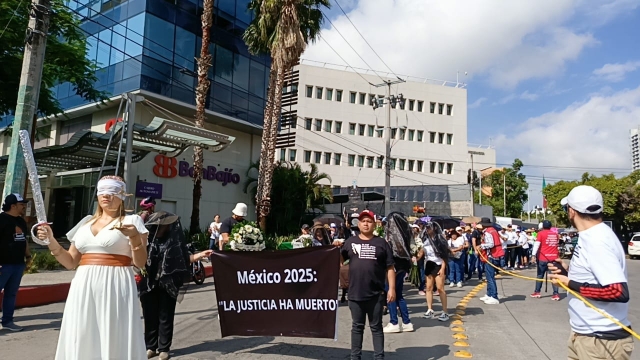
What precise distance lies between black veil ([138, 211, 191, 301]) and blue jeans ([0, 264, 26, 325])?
2954 millimetres

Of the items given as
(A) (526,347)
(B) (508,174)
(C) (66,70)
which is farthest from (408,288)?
(B) (508,174)

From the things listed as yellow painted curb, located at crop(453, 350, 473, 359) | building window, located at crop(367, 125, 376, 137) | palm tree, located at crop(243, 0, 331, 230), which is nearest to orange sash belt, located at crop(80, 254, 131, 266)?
yellow painted curb, located at crop(453, 350, 473, 359)

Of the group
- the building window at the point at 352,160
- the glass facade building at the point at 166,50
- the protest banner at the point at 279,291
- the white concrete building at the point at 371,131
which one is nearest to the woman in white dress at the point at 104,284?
the protest banner at the point at 279,291

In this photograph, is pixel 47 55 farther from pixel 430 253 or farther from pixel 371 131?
pixel 371 131

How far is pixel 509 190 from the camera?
232ft

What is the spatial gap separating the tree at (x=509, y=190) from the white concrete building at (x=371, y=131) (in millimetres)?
11799

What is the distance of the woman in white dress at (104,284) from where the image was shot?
11.4 ft

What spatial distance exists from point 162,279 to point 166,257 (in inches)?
10.2

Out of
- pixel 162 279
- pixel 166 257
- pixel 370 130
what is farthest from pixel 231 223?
pixel 370 130

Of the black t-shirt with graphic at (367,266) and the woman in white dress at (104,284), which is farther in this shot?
the black t-shirt with graphic at (367,266)

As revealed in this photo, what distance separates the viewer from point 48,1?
9.91 meters

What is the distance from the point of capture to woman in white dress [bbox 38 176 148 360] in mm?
3469

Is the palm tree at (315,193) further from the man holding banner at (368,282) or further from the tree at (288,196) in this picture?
the man holding banner at (368,282)

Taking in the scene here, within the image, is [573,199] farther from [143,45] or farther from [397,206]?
[397,206]
